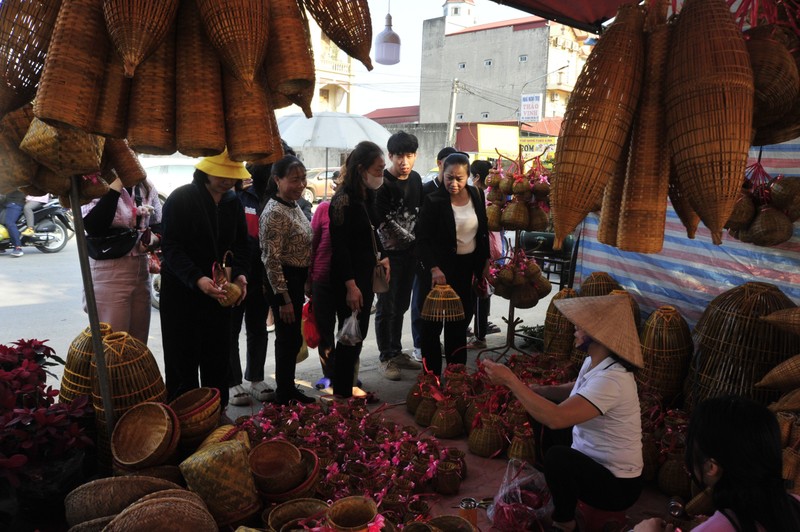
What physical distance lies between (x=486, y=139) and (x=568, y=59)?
61.5 feet

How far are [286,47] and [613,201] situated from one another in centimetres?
66

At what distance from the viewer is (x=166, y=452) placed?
62.2 inches

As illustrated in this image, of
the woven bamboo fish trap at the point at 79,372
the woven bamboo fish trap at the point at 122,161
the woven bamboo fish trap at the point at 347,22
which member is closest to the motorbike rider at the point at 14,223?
the woven bamboo fish trap at the point at 79,372

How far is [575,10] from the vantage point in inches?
122

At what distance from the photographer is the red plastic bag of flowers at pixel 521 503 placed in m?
2.48

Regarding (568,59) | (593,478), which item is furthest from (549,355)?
(568,59)

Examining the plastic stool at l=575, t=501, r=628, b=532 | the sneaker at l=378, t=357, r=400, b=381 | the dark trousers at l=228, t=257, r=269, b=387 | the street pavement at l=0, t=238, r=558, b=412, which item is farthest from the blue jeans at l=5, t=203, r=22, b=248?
the plastic stool at l=575, t=501, r=628, b=532

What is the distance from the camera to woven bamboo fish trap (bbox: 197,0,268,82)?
815mm

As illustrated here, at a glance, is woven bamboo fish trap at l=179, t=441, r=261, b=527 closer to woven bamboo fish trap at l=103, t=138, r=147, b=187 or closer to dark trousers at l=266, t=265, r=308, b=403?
woven bamboo fish trap at l=103, t=138, r=147, b=187

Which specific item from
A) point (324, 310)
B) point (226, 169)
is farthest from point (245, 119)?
point (324, 310)

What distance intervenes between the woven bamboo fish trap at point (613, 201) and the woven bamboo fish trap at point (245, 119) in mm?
636

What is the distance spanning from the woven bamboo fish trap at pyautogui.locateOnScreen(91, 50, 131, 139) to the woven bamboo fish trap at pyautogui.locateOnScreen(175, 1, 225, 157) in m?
0.09

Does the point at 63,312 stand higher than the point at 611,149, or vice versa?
the point at 611,149

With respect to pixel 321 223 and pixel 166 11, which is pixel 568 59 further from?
pixel 166 11
